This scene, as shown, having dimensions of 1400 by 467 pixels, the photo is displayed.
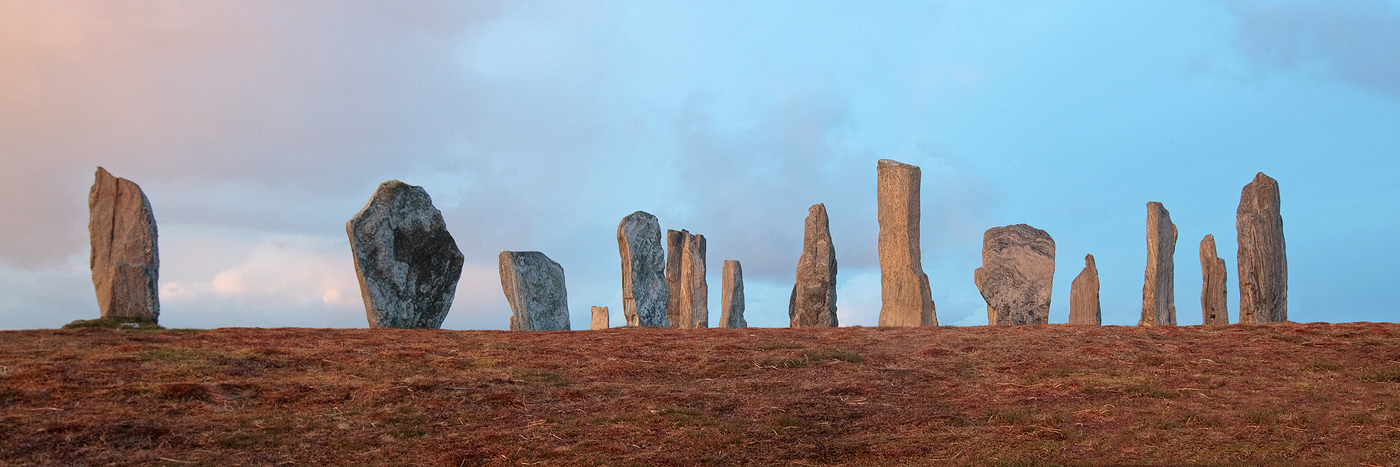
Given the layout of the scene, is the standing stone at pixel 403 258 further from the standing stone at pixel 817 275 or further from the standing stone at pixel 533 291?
the standing stone at pixel 817 275

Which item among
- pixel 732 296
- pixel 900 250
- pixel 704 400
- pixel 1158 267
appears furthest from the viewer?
pixel 732 296

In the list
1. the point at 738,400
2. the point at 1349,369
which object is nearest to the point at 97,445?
the point at 738,400

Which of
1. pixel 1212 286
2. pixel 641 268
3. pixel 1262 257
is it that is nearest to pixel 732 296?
pixel 641 268

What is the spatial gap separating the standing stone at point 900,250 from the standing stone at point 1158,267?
6.23 metres

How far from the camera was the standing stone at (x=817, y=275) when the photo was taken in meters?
20.8

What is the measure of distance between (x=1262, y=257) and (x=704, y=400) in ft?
45.8

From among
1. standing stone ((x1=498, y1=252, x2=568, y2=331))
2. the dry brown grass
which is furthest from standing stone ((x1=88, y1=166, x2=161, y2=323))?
standing stone ((x1=498, y1=252, x2=568, y2=331))

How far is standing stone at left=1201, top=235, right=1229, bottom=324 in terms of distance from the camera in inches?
950

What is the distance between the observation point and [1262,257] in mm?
19297

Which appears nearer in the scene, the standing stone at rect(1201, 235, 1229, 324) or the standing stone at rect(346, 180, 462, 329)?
the standing stone at rect(346, 180, 462, 329)

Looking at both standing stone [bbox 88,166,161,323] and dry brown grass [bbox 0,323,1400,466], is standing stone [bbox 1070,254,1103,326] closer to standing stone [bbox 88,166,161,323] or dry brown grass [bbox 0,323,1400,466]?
dry brown grass [bbox 0,323,1400,466]

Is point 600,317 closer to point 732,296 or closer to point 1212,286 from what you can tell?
point 732,296

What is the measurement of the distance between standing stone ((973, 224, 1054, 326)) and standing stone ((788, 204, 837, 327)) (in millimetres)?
2948

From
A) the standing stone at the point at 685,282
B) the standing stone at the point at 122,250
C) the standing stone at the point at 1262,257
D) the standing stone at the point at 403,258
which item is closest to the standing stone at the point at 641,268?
the standing stone at the point at 685,282
